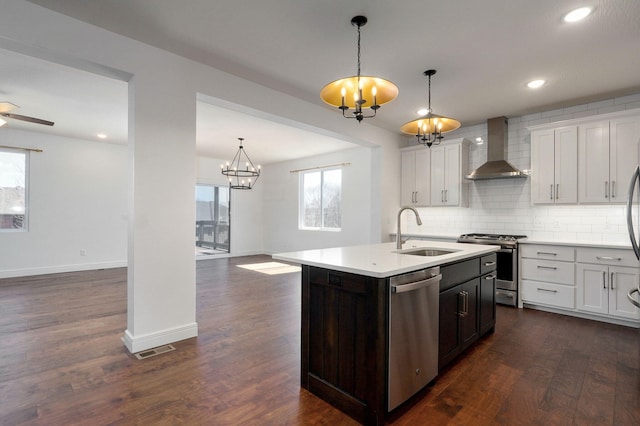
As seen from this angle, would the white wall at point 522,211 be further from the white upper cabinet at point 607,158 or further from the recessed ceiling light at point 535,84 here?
the recessed ceiling light at point 535,84

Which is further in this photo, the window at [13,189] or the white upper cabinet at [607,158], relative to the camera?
the window at [13,189]

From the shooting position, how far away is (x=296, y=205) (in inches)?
336

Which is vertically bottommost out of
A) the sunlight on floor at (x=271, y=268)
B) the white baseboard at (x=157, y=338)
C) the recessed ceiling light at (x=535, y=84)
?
the sunlight on floor at (x=271, y=268)

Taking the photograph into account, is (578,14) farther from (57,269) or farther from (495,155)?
(57,269)

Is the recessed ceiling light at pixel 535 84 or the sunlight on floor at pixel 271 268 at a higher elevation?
the recessed ceiling light at pixel 535 84

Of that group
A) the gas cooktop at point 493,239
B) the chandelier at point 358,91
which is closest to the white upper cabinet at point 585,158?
the gas cooktop at point 493,239

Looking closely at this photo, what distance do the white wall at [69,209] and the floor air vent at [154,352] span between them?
200 inches

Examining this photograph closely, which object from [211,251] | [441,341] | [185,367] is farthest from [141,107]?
[211,251]

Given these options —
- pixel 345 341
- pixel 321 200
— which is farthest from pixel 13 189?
pixel 345 341

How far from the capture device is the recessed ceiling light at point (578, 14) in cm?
231

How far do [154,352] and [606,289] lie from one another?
482 centimetres

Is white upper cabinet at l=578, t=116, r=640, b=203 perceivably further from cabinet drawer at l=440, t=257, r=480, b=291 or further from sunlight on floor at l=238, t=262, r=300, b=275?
sunlight on floor at l=238, t=262, r=300, b=275

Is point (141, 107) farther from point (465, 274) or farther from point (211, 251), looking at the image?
point (211, 251)

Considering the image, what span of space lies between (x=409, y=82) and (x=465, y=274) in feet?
7.45
